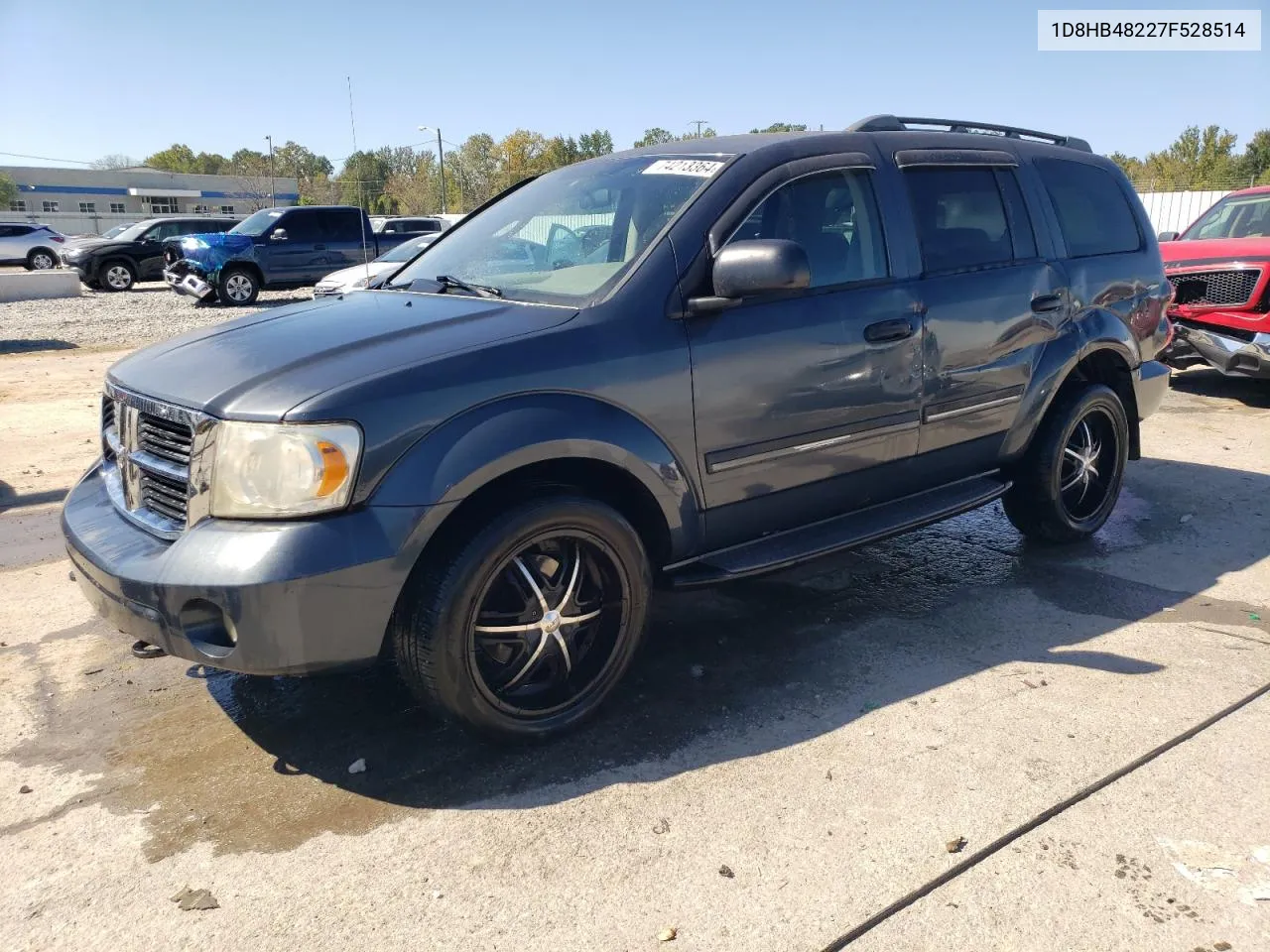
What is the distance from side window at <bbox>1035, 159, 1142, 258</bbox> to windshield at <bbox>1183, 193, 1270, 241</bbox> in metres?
5.50

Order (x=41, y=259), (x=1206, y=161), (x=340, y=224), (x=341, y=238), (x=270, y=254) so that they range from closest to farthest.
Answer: (x=270, y=254) < (x=340, y=224) < (x=341, y=238) < (x=41, y=259) < (x=1206, y=161)

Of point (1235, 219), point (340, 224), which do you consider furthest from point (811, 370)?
point (340, 224)

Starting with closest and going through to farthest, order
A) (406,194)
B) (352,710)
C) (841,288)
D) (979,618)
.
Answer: (352,710)
(841,288)
(979,618)
(406,194)

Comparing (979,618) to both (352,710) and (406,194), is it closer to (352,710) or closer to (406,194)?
(352,710)

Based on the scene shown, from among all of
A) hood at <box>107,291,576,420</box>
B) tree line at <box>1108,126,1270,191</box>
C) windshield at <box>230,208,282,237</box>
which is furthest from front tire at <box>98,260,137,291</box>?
tree line at <box>1108,126,1270,191</box>

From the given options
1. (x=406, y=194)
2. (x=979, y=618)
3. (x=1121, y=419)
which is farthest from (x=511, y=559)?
(x=406, y=194)

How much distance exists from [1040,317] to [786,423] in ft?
5.47

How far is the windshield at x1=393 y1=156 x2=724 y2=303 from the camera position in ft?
11.4

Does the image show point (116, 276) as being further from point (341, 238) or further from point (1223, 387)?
point (1223, 387)

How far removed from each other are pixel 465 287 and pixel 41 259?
98.1ft

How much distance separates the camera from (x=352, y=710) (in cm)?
338

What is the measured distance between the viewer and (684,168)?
3691 millimetres

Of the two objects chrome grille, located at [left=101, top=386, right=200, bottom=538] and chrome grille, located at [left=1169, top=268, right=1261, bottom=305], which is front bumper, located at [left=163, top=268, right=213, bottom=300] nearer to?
chrome grille, located at [left=1169, top=268, right=1261, bottom=305]

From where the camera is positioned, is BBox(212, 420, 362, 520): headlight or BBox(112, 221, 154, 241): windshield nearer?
BBox(212, 420, 362, 520): headlight
